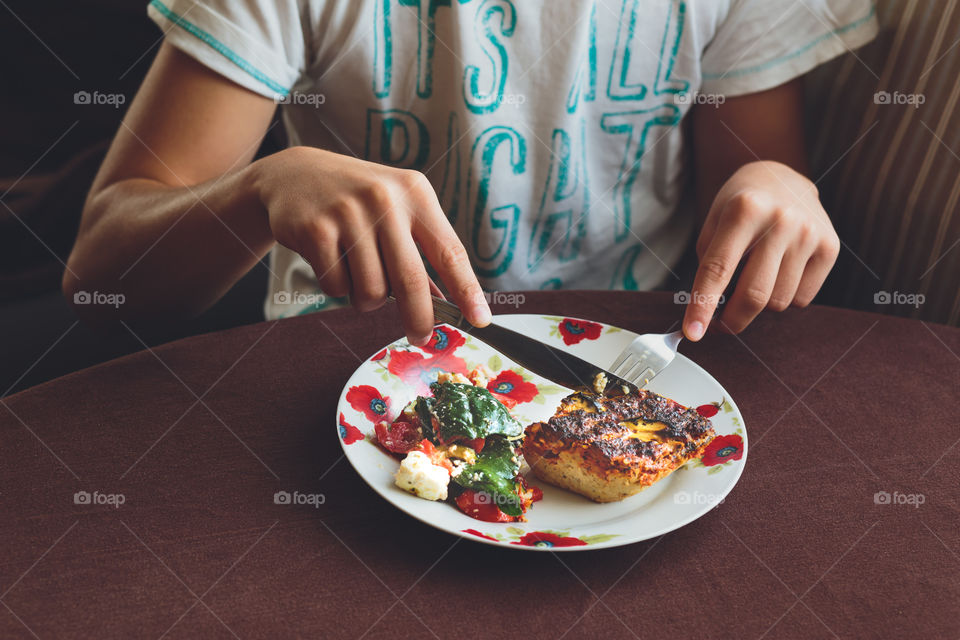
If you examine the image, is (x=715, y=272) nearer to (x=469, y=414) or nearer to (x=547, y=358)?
(x=547, y=358)

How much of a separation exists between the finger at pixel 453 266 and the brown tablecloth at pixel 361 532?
20cm

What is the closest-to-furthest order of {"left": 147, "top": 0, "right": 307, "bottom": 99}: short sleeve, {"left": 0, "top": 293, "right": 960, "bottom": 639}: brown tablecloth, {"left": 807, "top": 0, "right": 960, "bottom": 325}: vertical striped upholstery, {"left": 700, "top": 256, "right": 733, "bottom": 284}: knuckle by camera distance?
{"left": 0, "top": 293, "right": 960, "bottom": 639}: brown tablecloth < {"left": 700, "top": 256, "right": 733, "bottom": 284}: knuckle < {"left": 147, "top": 0, "right": 307, "bottom": 99}: short sleeve < {"left": 807, "top": 0, "right": 960, "bottom": 325}: vertical striped upholstery

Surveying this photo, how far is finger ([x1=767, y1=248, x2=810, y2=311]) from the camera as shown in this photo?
3.07 feet

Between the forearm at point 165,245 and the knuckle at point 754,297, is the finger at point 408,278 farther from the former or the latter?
the knuckle at point 754,297

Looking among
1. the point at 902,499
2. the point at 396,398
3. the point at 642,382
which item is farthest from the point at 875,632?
the point at 396,398

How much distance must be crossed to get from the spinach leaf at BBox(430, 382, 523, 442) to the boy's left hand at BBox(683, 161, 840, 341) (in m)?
0.25

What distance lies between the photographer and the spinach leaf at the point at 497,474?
0.68 m

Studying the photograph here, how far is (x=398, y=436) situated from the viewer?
0.75 metres

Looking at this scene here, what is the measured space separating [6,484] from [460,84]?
0.83 m

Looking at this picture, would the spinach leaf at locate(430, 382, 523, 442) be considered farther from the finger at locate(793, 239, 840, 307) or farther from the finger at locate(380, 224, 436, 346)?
the finger at locate(793, 239, 840, 307)

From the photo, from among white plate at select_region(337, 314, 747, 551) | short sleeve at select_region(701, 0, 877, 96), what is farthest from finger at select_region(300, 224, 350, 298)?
short sleeve at select_region(701, 0, 877, 96)

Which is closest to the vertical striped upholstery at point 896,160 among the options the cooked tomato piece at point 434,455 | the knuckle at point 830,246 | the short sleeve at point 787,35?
the short sleeve at point 787,35

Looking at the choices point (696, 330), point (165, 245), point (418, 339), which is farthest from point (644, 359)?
point (165, 245)

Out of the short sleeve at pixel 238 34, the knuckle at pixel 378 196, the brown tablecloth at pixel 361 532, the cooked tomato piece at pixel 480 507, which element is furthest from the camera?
the short sleeve at pixel 238 34
